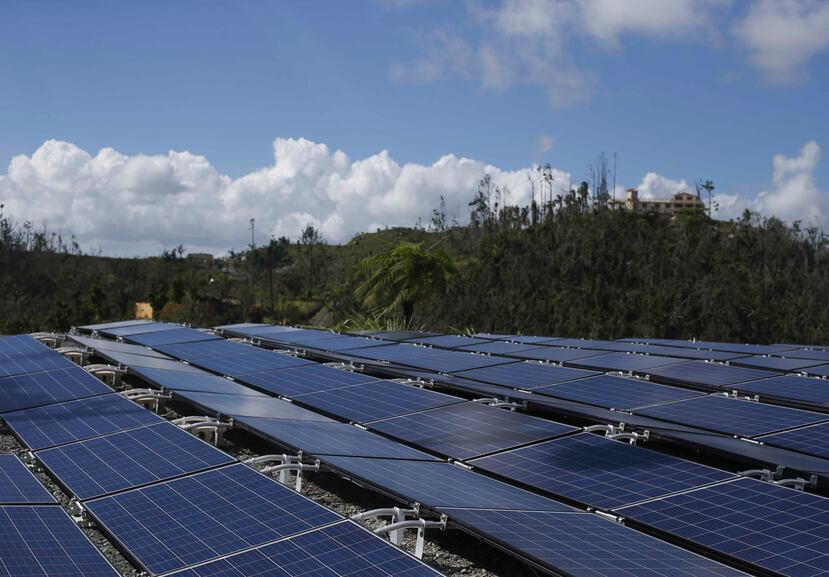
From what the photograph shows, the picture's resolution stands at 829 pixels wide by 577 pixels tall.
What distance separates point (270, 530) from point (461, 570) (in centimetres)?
177

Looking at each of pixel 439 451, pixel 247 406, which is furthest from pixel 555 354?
pixel 439 451

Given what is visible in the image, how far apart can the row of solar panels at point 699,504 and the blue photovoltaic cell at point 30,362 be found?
9.78 metres

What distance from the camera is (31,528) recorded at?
6758mm

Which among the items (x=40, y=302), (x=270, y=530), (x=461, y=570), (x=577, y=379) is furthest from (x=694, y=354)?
(x=40, y=302)

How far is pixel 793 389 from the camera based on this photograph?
555 inches

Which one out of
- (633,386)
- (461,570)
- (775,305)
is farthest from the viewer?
(775,305)

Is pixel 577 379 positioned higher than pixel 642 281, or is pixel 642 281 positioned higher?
pixel 642 281

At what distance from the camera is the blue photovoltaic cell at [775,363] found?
17.1 meters

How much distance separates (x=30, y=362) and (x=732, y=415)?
521 inches

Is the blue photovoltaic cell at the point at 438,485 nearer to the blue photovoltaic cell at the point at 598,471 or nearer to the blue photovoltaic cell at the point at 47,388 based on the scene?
the blue photovoltaic cell at the point at 598,471

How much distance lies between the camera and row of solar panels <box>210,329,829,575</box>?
669 centimetres

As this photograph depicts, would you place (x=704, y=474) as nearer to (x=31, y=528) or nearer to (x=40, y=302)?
(x=31, y=528)

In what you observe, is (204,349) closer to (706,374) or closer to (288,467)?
(288,467)

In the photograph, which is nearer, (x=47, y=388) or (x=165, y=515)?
(x=165, y=515)
